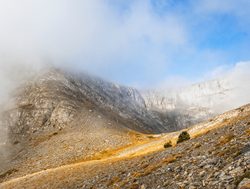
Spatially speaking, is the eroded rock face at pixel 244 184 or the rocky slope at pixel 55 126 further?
the rocky slope at pixel 55 126

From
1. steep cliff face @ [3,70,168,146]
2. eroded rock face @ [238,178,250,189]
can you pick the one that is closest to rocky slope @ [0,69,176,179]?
steep cliff face @ [3,70,168,146]

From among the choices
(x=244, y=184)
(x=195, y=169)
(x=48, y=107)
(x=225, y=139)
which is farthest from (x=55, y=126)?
(x=244, y=184)

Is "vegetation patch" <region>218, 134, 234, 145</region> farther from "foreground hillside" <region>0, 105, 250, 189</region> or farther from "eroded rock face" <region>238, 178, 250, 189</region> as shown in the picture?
"eroded rock face" <region>238, 178, 250, 189</region>

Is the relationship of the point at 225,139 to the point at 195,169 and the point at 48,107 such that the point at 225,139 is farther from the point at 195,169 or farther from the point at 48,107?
the point at 48,107

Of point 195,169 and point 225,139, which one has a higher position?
point 225,139

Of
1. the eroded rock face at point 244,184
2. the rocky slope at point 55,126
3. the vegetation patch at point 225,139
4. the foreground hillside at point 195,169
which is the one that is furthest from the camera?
the rocky slope at point 55,126

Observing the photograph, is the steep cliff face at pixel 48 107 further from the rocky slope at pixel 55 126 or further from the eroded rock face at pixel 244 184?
the eroded rock face at pixel 244 184

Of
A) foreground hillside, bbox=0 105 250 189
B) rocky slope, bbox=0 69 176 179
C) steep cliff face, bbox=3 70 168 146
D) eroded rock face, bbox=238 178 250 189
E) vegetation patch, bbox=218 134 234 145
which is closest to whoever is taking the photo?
eroded rock face, bbox=238 178 250 189

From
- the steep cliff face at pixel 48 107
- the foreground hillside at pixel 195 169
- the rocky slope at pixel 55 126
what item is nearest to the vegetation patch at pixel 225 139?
the foreground hillside at pixel 195 169

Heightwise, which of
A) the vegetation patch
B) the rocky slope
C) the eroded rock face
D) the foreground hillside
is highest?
the rocky slope

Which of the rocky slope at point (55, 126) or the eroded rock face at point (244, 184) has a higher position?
the rocky slope at point (55, 126)

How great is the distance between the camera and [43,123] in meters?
133

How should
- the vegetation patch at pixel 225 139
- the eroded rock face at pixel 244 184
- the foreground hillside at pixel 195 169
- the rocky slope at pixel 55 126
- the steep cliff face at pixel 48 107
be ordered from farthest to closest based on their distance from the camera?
the steep cliff face at pixel 48 107 < the rocky slope at pixel 55 126 < the vegetation patch at pixel 225 139 < the foreground hillside at pixel 195 169 < the eroded rock face at pixel 244 184

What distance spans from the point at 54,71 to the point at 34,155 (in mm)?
66316
